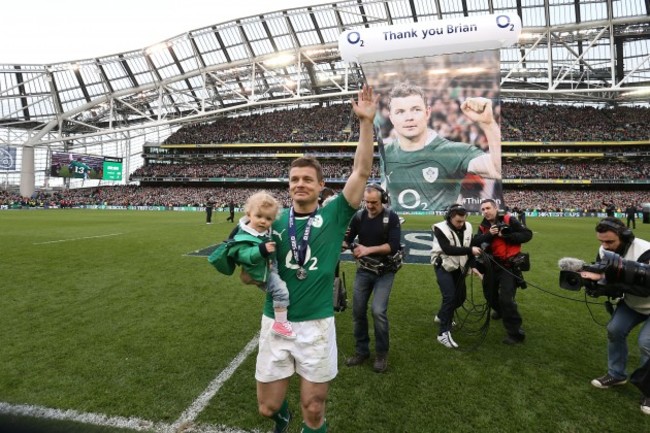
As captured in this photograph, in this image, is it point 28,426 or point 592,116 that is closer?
point 28,426

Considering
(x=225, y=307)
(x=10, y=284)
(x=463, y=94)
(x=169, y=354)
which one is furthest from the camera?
(x=463, y=94)

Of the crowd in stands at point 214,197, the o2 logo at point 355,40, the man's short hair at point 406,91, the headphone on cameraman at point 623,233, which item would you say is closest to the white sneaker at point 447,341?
the headphone on cameraman at point 623,233

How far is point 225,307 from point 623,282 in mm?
5317

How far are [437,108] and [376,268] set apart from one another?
263 inches

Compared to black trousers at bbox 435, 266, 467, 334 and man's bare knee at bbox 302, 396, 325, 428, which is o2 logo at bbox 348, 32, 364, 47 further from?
man's bare knee at bbox 302, 396, 325, 428

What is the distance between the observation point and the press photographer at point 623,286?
270cm

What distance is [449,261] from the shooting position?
473 cm

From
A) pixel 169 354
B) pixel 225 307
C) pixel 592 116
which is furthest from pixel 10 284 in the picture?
pixel 592 116

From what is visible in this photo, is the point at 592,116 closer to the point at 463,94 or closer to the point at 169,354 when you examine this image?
the point at 463,94

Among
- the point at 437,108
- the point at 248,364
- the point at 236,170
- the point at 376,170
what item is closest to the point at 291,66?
the point at 376,170

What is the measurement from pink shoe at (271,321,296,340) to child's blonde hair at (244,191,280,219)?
694mm

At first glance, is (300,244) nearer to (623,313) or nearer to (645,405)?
(623,313)

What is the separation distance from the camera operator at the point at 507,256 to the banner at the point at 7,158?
6301 cm

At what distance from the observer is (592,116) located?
164 feet
